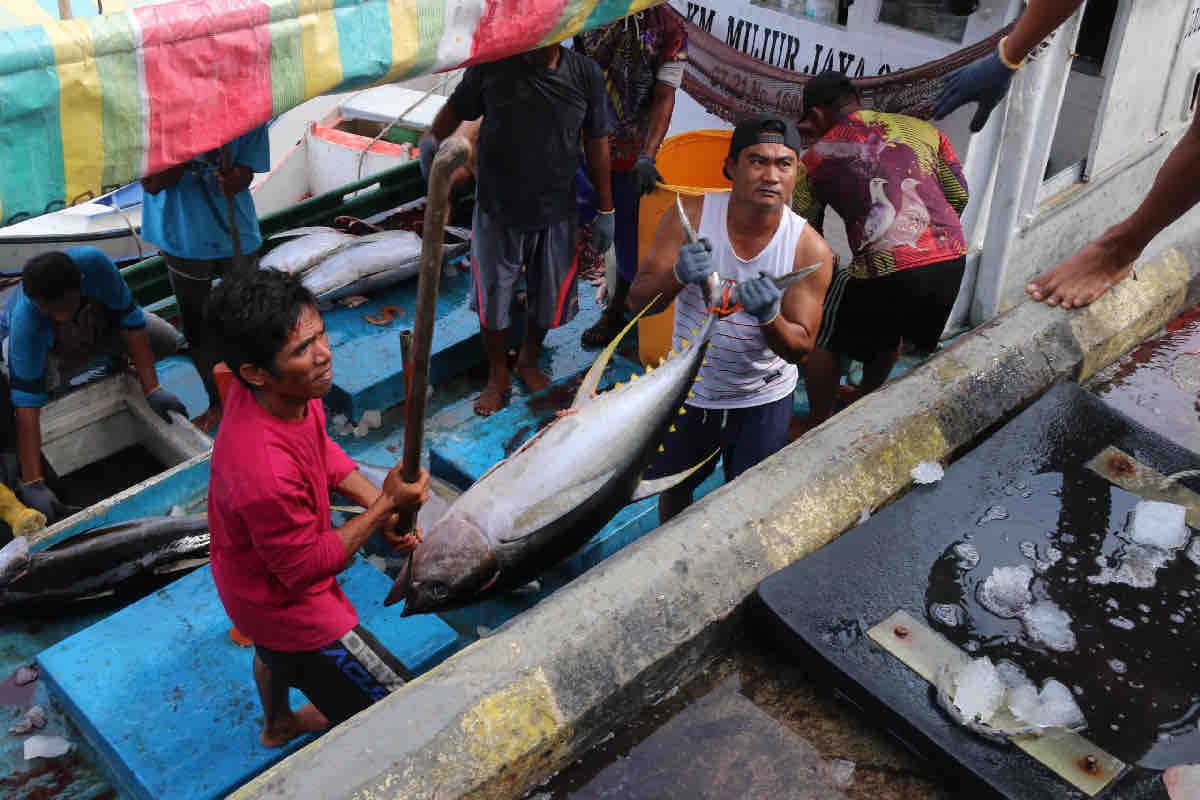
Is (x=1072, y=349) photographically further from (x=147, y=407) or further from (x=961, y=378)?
(x=147, y=407)

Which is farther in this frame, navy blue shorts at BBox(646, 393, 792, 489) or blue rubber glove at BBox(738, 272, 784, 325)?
navy blue shorts at BBox(646, 393, 792, 489)

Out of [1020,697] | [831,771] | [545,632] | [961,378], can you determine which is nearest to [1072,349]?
[961,378]

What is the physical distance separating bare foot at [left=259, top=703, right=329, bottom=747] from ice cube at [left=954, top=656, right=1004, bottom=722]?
204 cm

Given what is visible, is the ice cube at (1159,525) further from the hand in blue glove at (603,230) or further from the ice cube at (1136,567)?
the hand in blue glove at (603,230)

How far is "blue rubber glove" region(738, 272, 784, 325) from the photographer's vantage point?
3166 mm

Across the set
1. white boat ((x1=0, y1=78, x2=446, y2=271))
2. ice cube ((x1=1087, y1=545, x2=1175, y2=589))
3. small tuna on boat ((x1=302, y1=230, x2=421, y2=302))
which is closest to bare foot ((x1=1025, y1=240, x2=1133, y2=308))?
ice cube ((x1=1087, y1=545, x2=1175, y2=589))

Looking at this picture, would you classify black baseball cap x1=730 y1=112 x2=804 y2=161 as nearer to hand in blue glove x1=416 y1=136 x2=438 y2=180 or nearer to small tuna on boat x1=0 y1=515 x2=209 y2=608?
hand in blue glove x1=416 y1=136 x2=438 y2=180

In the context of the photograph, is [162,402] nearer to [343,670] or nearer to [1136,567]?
[343,670]

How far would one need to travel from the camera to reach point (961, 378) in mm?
3328

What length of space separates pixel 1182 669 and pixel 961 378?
3.89 feet

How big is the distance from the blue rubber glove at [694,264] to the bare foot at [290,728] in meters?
1.87

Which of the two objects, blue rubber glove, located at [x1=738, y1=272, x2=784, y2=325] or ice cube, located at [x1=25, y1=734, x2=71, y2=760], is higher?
blue rubber glove, located at [x1=738, y1=272, x2=784, y2=325]

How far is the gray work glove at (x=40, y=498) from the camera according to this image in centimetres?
469

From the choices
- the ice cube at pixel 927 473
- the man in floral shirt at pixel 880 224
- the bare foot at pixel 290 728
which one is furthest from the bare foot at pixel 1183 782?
the man in floral shirt at pixel 880 224
